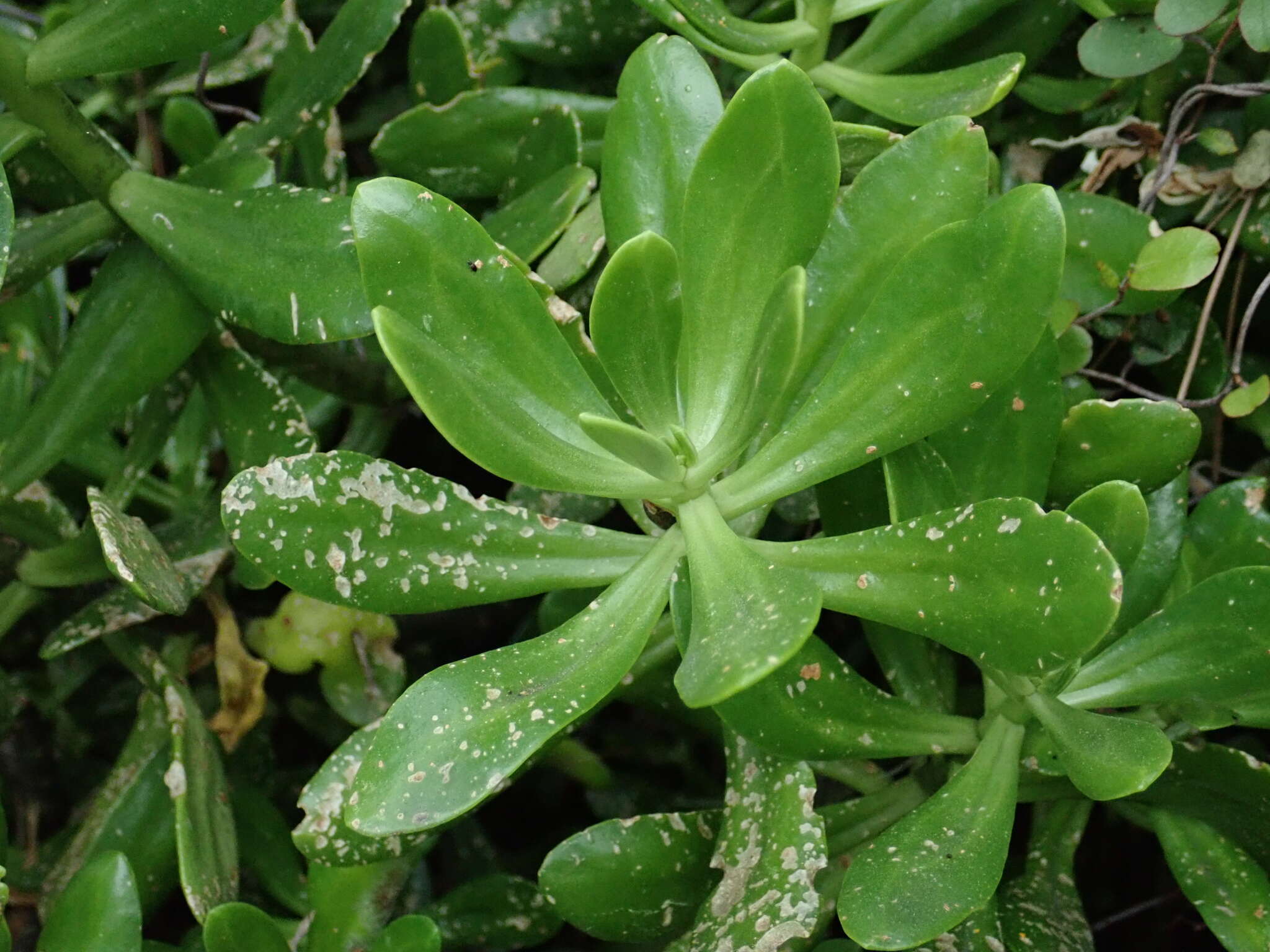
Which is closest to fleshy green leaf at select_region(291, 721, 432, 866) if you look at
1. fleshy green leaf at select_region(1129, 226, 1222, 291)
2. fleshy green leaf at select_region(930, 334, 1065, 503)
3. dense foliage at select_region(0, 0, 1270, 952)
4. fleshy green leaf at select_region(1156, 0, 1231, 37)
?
dense foliage at select_region(0, 0, 1270, 952)

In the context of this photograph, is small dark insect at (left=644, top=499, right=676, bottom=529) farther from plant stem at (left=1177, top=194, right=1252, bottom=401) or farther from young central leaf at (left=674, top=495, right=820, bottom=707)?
plant stem at (left=1177, top=194, right=1252, bottom=401)

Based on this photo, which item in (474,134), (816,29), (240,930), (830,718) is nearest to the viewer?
(830,718)

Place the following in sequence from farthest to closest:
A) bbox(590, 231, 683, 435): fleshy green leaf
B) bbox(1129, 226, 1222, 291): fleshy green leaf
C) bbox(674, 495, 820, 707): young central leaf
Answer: bbox(1129, 226, 1222, 291): fleshy green leaf, bbox(590, 231, 683, 435): fleshy green leaf, bbox(674, 495, 820, 707): young central leaf

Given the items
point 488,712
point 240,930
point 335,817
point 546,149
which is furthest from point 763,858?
point 546,149

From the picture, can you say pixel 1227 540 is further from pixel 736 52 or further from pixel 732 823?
pixel 736 52

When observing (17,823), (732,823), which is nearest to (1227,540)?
(732,823)

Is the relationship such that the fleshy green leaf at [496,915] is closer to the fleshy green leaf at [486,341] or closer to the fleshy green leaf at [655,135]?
the fleshy green leaf at [486,341]

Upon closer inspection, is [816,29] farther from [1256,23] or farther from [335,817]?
[335,817]
